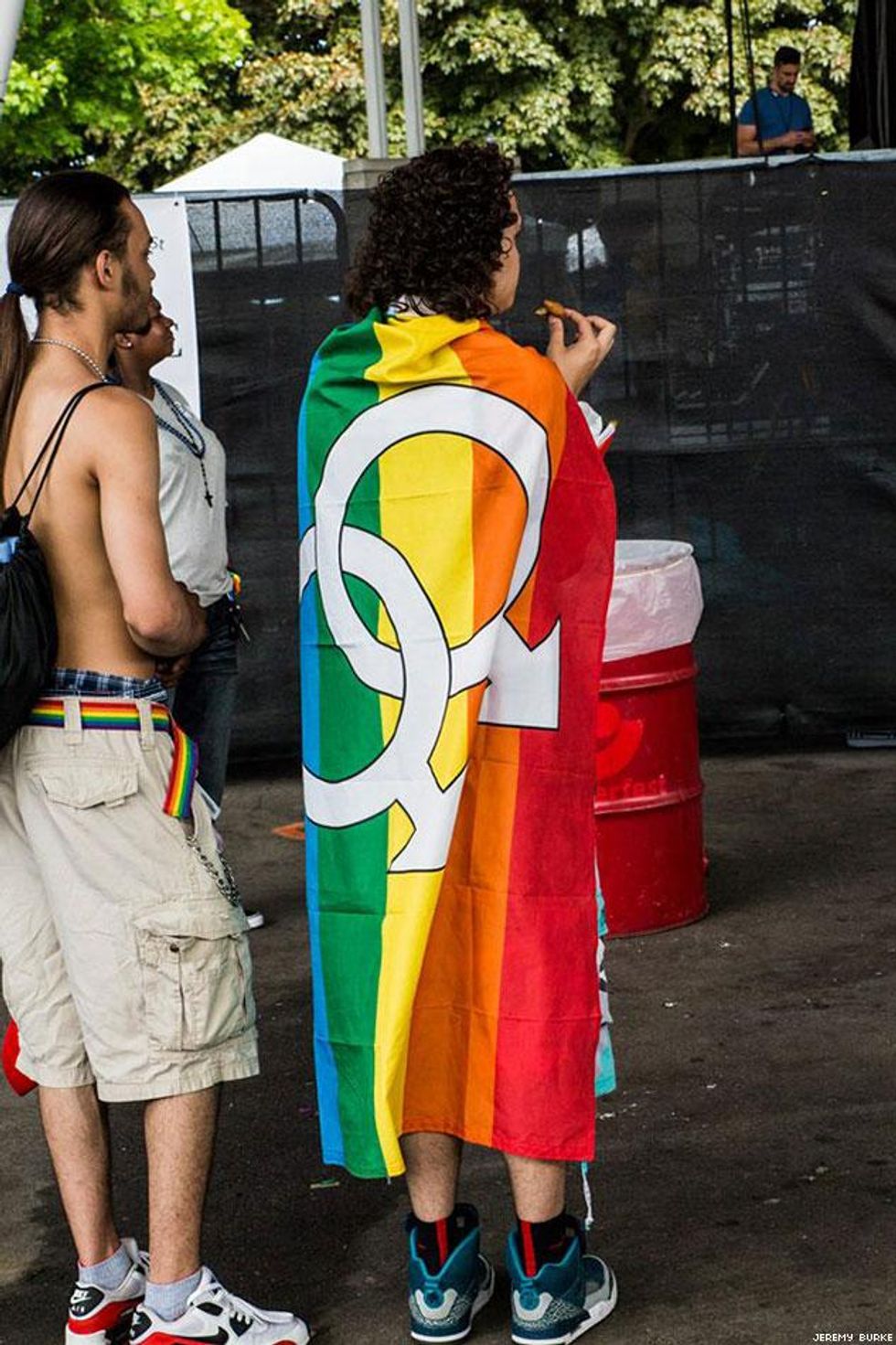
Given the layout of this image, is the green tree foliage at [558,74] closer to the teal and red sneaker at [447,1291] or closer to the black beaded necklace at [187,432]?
the black beaded necklace at [187,432]

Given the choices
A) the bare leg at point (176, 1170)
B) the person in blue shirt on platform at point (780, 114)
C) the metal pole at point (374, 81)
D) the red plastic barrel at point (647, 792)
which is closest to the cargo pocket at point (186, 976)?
the bare leg at point (176, 1170)

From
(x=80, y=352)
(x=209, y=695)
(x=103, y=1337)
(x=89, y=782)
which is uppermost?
(x=80, y=352)

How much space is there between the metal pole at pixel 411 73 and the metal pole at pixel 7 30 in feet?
A: 18.8

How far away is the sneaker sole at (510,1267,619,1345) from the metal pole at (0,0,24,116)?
99.3 inches

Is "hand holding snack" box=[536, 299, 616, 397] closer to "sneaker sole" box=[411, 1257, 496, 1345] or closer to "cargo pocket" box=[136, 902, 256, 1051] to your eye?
"cargo pocket" box=[136, 902, 256, 1051]

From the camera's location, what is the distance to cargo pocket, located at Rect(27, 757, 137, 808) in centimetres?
314

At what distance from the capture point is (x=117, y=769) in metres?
3.16

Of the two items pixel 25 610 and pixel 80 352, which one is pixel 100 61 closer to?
pixel 80 352

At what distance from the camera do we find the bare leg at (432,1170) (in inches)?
130

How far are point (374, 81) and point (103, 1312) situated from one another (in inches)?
252

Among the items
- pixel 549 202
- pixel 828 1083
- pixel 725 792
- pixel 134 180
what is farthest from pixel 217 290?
pixel 134 180

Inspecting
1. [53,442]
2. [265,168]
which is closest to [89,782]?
[53,442]

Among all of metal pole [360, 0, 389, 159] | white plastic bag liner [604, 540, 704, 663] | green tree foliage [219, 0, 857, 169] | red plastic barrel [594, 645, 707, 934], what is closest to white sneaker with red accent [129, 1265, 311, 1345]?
red plastic barrel [594, 645, 707, 934]

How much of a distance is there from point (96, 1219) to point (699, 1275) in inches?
43.5
